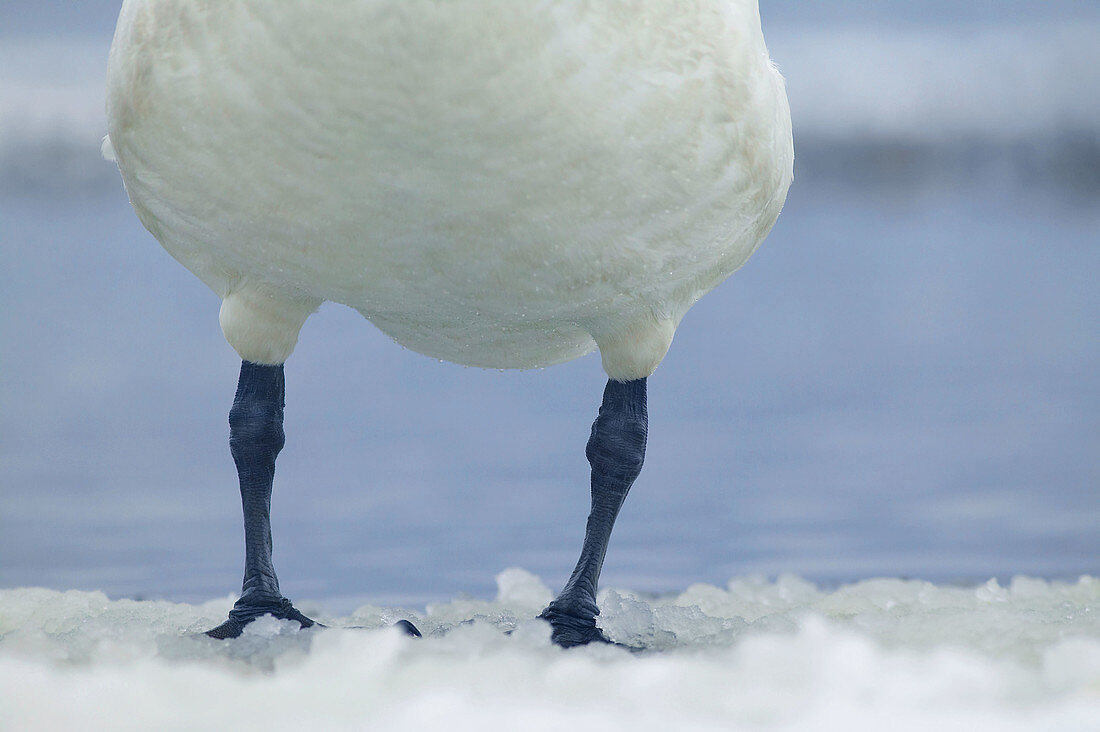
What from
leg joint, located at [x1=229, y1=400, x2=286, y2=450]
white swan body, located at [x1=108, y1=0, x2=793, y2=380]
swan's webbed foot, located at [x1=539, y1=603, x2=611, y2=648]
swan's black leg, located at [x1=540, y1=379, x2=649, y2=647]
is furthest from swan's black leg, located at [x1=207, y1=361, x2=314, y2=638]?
swan's black leg, located at [x1=540, y1=379, x2=649, y2=647]

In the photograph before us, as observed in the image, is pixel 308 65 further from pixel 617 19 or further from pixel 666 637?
pixel 666 637

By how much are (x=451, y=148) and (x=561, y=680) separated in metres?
1.21

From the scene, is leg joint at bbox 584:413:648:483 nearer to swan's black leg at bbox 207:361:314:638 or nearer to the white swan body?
the white swan body

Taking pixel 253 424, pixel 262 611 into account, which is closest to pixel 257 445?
pixel 253 424

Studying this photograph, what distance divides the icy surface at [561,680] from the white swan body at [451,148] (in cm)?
96

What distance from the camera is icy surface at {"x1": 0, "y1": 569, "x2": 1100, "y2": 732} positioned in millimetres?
2533

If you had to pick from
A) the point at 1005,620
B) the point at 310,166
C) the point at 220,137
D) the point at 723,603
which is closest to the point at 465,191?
the point at 310,166

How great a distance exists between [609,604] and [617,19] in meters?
1.82

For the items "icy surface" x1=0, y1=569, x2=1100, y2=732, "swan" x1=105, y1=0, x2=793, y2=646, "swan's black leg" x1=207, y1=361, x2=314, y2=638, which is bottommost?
"icy surface" x1=0, y1=569, x2=1100, y2=732

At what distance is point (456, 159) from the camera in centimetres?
314

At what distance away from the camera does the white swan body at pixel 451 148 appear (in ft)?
9.93

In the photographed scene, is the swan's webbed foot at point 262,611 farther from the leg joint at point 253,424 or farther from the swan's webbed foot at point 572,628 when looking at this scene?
the swan's webbed foot at point 572,628

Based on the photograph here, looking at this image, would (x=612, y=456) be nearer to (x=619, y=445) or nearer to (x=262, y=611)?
(x=619, y=445)

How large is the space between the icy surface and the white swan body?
96 cm
